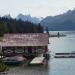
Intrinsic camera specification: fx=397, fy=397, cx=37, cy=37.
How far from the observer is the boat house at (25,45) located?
2409 inches

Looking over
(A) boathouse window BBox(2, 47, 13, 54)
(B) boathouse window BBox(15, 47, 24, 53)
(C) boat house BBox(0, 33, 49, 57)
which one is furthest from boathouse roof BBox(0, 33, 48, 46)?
(B) boathouse window BBox(15, 47, 24, 53)

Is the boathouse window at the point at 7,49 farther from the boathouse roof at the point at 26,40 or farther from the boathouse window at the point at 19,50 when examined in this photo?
Result: the boathouse window at the point at 19,50

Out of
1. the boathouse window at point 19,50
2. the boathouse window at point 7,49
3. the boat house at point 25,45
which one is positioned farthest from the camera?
the boathouse window at point 19,50

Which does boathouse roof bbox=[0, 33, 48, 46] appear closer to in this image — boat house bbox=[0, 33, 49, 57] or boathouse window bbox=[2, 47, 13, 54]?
boat house bbox=[0, 33, 49, 57]

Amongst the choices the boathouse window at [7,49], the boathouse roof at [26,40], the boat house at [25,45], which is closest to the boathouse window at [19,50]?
the boat house at [25,45]

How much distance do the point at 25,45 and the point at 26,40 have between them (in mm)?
1289

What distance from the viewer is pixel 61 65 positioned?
5375cm

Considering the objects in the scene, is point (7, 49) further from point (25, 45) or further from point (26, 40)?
point (26, 40)

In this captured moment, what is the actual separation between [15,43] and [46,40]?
190 inches

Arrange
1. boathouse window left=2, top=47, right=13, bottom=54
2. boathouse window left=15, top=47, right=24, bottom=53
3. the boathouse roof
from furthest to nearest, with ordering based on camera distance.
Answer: boathouse window left=15, top=47, right=24, bottom=53 → boathouse window left=2, top=47, right=13, bottom=54 → the boathouse roof

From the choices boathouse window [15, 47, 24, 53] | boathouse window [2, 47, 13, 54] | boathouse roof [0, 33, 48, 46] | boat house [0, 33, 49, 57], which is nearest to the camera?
boat house [0, 33, 49, 57]

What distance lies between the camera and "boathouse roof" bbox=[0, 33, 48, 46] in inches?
2416

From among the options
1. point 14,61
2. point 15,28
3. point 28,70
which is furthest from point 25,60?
point 15,28

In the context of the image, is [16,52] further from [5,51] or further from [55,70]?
[55,70]
